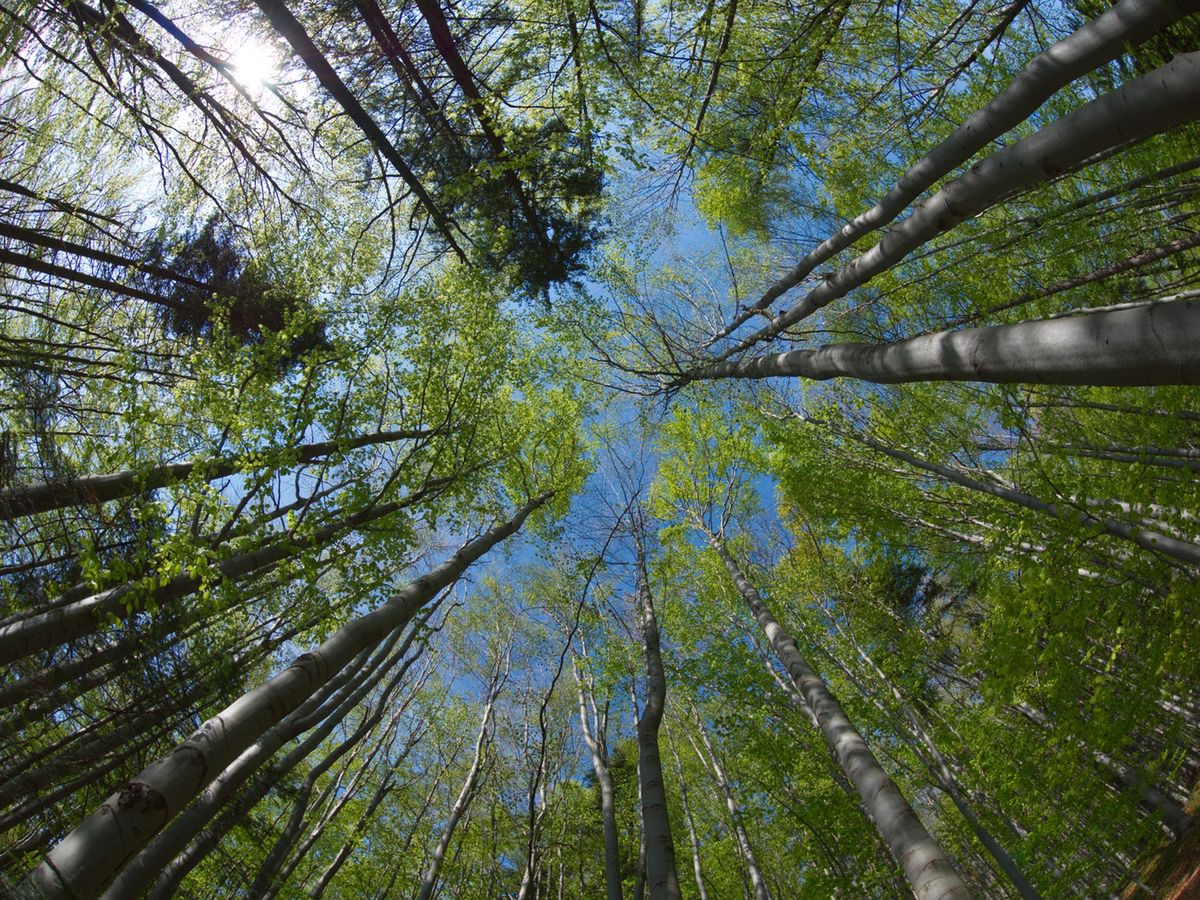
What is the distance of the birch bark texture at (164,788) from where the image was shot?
1.52m

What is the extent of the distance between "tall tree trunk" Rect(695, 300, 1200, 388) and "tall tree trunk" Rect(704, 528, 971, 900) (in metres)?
1.94

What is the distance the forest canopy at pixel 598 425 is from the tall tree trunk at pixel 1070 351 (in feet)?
0.05

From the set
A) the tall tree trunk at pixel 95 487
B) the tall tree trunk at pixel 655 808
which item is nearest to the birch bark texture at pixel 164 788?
the tall tree trunk at pixel 655 808

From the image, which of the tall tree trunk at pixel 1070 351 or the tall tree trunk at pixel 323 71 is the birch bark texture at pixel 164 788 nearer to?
the tall tree trunk at pixel 1070 351

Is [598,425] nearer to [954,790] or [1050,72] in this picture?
[954,790]

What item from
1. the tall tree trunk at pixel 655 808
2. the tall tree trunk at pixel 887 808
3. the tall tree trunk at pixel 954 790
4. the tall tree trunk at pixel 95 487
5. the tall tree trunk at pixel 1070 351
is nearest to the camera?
the tall tree trunk at pixel 1070 351

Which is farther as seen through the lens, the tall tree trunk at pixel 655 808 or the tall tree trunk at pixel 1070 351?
the tall tree trunk at pixel 655 808

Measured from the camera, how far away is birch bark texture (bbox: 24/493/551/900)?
152 cm

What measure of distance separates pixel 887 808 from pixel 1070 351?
2368 millimetres

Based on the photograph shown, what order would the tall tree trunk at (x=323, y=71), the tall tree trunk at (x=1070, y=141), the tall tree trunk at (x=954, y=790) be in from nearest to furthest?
the tall tree trunk at (x=1070, y=141) < the tall tree trunk at (x=323, y=71) < the tall tree trunk at (x=954, y=790)

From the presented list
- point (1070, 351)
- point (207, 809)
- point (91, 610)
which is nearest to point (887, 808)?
point (1070, 351)

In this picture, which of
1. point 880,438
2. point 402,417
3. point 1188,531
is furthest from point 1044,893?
point 402,417

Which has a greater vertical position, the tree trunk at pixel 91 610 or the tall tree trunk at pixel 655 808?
the tree trunk at pixel 91 610

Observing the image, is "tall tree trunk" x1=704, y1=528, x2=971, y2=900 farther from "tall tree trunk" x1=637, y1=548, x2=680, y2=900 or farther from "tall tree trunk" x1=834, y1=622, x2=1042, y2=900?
"tall tree trunk" x1=834, y1=622, x2=1042, y2=900
